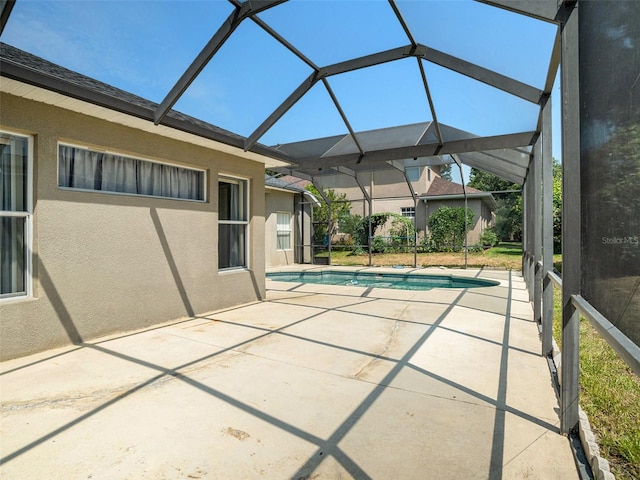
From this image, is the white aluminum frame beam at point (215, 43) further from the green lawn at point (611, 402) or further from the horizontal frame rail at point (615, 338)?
the green lawn at point (611, 402)

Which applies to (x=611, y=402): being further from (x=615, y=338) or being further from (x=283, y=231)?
(x=283, y=231)

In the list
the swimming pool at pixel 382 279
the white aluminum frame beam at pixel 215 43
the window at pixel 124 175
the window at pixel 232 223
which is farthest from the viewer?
the swimming pool at pixel 382 279

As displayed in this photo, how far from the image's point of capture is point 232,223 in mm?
7047

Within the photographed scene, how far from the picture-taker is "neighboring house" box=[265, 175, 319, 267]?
15.1m

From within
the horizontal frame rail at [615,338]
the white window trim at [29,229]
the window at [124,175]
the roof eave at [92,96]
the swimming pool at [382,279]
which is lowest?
the swimming pool at [382,279]

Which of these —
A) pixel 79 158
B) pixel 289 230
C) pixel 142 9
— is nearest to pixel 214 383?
pixel 79 158

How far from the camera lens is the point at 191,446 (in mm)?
2314

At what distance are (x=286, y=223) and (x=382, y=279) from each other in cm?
536

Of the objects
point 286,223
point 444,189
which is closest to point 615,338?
point 286,223

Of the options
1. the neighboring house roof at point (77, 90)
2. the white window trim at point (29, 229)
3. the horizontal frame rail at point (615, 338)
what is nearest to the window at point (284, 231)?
the neighboring house roof at point (77, 90)

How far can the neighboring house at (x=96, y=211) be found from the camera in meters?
3.97

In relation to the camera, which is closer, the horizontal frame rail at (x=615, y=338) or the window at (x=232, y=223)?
the horizontal frame rail at (x=615, y=338)

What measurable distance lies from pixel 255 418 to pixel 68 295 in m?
3.16

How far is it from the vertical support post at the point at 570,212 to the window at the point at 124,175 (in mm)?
5168
